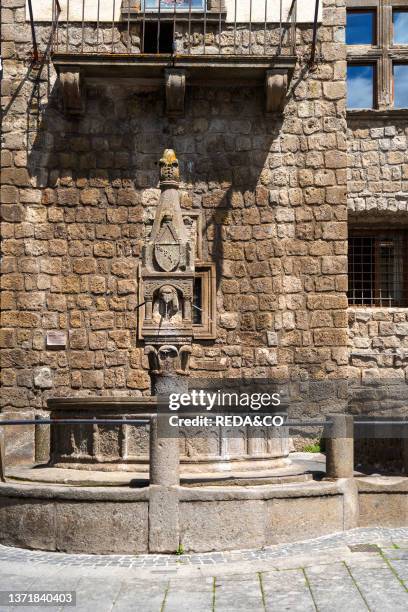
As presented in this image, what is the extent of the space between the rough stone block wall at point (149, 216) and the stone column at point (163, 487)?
528 cm

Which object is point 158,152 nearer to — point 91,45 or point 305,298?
point 91,45

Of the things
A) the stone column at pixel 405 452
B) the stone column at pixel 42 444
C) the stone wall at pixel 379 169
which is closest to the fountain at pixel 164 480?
the stone column at pixel 405 452

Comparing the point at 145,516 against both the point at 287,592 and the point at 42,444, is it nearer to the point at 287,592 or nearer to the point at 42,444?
the point at 287,592

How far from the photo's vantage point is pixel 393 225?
13586mm

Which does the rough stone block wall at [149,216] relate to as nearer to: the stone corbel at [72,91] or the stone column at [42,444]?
the stone corbel at [72,91]

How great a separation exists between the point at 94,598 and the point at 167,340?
11.0 feet

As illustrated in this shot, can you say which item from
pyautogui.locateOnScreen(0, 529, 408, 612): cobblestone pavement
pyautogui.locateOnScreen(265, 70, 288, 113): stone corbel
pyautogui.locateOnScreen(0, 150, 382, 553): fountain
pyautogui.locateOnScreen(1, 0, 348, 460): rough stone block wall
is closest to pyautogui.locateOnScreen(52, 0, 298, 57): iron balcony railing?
pyautogui.locateOnScreen(1, 0, 348, 460): rough stone block wall

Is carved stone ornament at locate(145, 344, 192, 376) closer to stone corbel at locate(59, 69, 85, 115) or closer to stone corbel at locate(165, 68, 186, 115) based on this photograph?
stone corbel at locate(165, 68, 186, 115)

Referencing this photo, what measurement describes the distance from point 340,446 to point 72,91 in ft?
23.8

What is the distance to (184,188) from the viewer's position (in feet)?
41.9

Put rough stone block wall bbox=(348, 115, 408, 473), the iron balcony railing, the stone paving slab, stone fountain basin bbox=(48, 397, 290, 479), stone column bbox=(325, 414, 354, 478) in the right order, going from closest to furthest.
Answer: the stone paving slab → stone column bbox=(325, 414, 354, 478) → stone fountain basin bbox=(48, 397, 290, 479) → the iron balcony railing → rough stone block wall bbox=(348, 115, 408, 473)

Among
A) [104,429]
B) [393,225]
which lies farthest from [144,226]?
[104,429]

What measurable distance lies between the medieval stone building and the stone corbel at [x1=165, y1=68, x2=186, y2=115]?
21mm

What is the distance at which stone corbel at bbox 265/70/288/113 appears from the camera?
12.4 m
